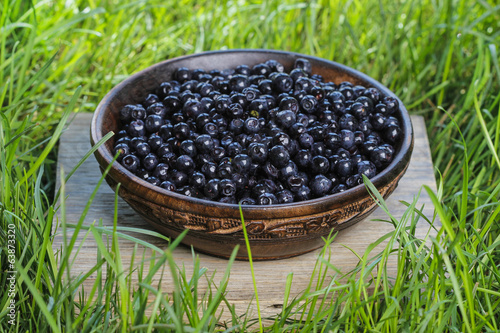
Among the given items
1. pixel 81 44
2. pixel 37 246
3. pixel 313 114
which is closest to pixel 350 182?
pixel 313 114

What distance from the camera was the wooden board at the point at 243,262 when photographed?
129cm

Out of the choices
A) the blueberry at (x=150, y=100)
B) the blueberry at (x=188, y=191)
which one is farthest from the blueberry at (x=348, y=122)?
the blueberry at (x=150, y=100)

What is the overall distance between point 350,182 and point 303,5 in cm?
139

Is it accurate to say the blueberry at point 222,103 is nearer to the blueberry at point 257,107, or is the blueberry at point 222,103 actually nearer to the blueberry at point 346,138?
the blueberry at point 257,107

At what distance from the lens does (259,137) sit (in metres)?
1.35

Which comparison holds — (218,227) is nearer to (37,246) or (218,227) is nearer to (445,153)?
(37,246)

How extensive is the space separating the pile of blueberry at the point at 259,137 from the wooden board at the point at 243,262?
0.18 metres

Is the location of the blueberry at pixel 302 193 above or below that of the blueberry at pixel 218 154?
below

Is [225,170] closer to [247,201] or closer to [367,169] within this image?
[247,201]

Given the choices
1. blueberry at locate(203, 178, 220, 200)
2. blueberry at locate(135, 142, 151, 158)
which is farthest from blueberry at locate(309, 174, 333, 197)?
blueberry at locate(135, 142, 151, 158)

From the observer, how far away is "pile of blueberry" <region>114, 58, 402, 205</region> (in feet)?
4.20

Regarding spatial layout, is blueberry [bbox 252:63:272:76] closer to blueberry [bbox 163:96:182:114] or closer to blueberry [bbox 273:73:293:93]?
blueberry [bbox 273:73:293:93]

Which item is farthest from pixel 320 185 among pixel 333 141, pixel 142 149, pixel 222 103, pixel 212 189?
pixel 142 149

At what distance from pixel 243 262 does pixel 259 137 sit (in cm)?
34
